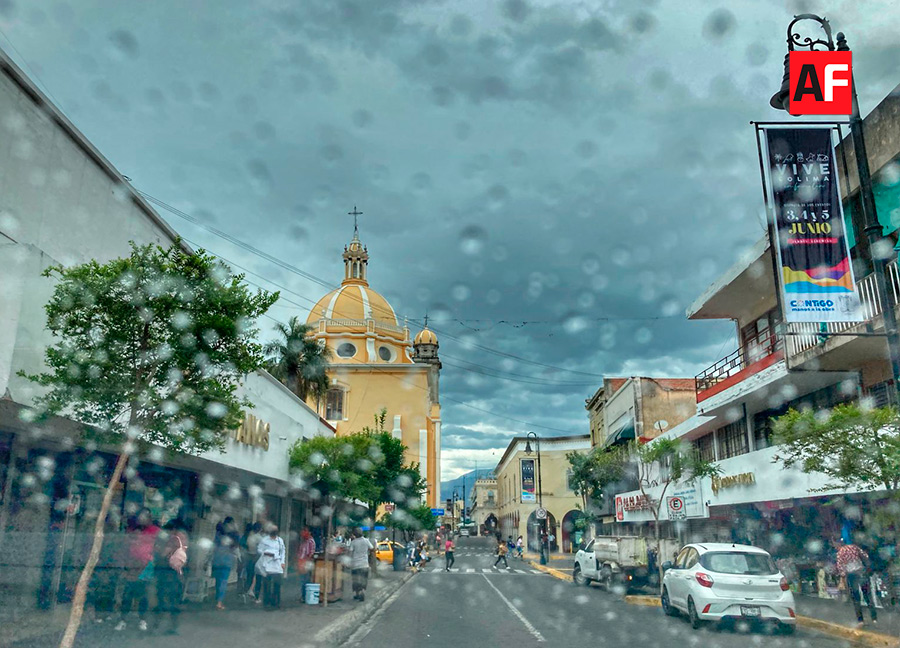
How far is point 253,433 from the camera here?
16.8m

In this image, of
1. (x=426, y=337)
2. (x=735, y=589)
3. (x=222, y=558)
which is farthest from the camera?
(x=426, y=337)

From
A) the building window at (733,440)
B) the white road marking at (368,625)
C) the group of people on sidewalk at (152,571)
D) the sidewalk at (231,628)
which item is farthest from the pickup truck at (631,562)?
the group of people on sidewalk at (152,571)

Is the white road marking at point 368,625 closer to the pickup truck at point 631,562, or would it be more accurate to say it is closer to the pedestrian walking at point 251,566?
the pedestrian walking at point 251,566

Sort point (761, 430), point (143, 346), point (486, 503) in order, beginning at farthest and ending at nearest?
point (486, 503) < point (761, 430) < point (143, 346)

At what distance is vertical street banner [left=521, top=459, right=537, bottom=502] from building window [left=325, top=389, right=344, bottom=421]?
1630 centimetres

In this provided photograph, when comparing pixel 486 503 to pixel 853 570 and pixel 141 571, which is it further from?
pixel 141 571

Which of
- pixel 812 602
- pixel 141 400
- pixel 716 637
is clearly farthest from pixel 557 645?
pixel 812 602

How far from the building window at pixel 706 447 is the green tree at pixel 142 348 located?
22.9 meters

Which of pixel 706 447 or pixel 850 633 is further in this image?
pixel 706 447

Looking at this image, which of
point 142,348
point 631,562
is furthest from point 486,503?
point 142,348

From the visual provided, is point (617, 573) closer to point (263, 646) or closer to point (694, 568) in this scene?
point (694, 568)

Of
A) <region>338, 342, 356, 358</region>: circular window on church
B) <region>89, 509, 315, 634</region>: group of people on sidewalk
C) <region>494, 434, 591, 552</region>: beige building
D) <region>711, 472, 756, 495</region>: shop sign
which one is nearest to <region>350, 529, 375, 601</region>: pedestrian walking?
<region>89, 509, 315, 634</region>: group of people on sidewalk

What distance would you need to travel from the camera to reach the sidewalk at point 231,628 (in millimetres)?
9344

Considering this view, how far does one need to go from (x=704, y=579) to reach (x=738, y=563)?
2.33 feet
